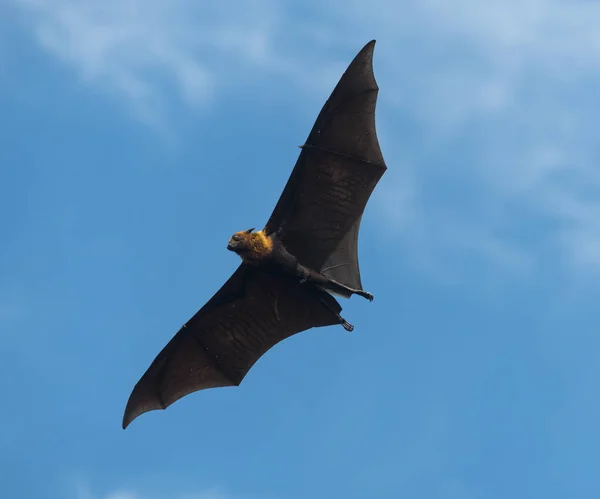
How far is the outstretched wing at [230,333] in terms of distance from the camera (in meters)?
24.2

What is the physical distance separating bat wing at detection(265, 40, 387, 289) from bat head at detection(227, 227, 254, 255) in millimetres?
680

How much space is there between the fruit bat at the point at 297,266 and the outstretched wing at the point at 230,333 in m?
0.02

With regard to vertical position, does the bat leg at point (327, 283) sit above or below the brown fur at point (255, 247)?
below

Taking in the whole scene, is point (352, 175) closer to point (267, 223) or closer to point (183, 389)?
point (267, 223)

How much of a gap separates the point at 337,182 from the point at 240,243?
105 inches

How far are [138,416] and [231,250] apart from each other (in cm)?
493

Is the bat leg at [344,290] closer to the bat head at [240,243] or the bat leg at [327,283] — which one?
the bat leg at [327,283]

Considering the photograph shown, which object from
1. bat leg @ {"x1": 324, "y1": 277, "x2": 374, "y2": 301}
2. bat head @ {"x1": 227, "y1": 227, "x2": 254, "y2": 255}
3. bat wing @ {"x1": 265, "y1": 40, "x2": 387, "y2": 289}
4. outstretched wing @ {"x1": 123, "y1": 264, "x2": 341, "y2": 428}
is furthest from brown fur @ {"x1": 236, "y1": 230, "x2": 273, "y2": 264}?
bat leg @ {"x1": 324, "y1": 277, "x2": 374, "y2": 301}

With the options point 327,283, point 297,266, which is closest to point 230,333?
point 297,266

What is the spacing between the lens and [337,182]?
23.5 metres

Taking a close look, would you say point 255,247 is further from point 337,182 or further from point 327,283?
point 337,182

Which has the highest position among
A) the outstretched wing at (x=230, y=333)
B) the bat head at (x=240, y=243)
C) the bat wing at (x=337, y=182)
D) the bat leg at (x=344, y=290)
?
the bat wing at (x=337, y=182)

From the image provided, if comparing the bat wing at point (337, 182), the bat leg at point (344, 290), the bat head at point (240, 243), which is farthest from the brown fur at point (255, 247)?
the bat leg at point (344, 290)

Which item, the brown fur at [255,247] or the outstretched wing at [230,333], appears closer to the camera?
the brown fur at [255,247]
